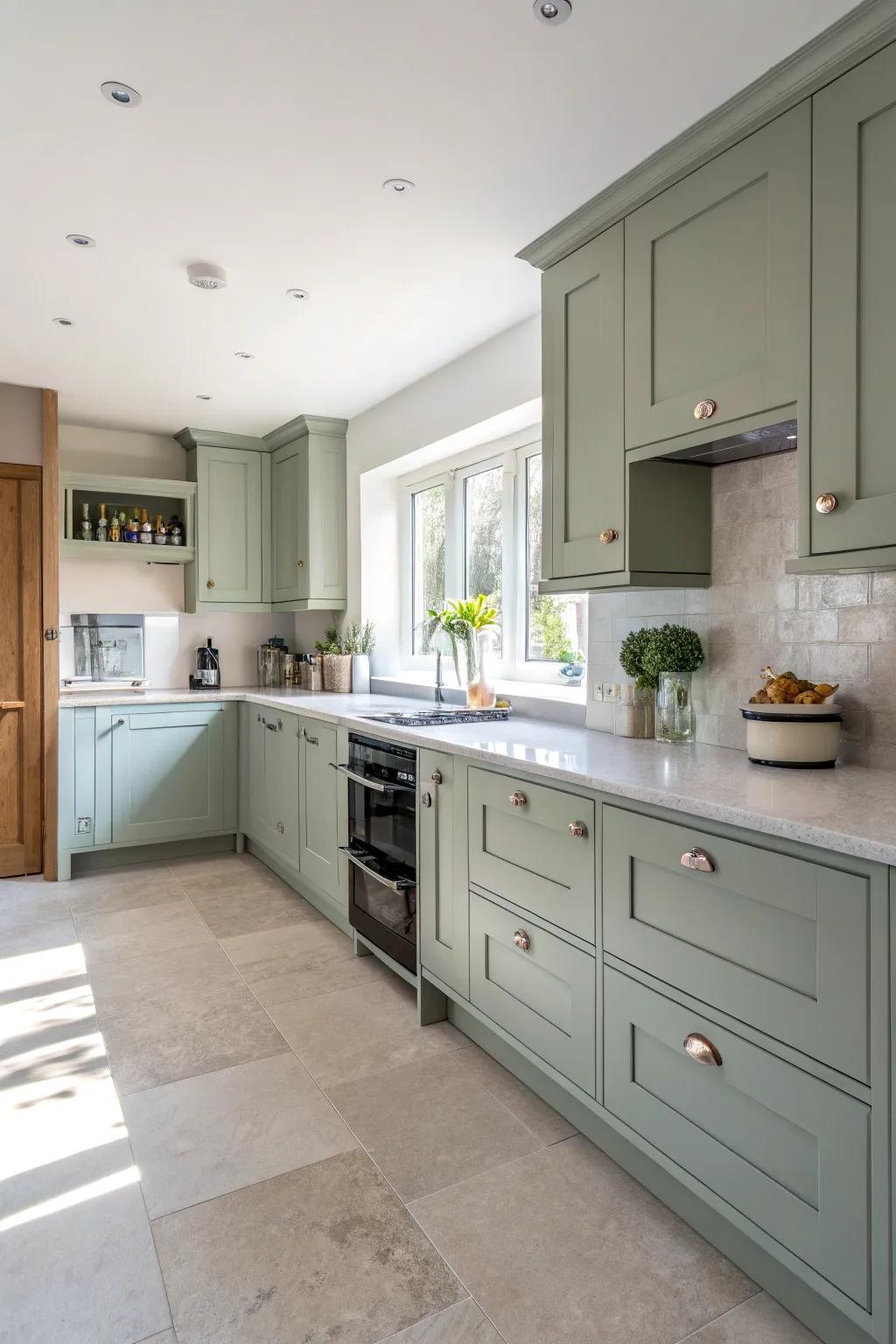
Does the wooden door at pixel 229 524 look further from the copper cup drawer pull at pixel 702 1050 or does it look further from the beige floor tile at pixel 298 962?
the copper cup drawer pull at pixel 702 1050

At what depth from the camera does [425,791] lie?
2570 millimetres

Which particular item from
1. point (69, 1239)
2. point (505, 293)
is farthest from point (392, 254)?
Answer: point (69, 1239)

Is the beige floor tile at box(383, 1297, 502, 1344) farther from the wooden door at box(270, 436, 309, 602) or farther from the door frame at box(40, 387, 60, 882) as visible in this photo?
the wooden door at box(270, 436, 309, 602)

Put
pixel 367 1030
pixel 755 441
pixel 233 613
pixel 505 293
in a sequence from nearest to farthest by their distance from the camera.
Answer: pixel 755 441 < pixel 367 1030 < pixel 505 293 < pixel 233 613

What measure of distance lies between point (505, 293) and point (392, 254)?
48cm

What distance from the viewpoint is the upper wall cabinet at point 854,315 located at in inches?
63.2

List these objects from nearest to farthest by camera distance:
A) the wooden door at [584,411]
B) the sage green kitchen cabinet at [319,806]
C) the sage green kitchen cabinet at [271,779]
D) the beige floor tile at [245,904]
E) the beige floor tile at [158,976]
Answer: the wooden door at [584,411] < the beige floor tile at [158,976] < the sage green kitchen cabinet at [319,806] < the beige floor tile at [245,904] < the sage green kitchen cabinet at [271,779]

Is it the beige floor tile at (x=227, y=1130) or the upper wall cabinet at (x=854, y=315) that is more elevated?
the upper wall cabinet at (x=854, y=315)

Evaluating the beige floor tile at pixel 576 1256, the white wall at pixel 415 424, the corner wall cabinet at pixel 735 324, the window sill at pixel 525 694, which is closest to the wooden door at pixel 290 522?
the white wall at pixel 415 424

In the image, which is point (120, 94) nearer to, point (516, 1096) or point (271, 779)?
point (516, 1096)

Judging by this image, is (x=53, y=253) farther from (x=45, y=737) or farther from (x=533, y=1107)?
(x=533, y=1107)

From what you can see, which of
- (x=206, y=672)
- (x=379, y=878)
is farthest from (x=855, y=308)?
(x=206, y=672)

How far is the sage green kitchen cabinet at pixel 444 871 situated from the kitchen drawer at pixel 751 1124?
0.65m

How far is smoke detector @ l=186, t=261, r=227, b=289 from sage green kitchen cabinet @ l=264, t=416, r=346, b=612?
1.72 m
